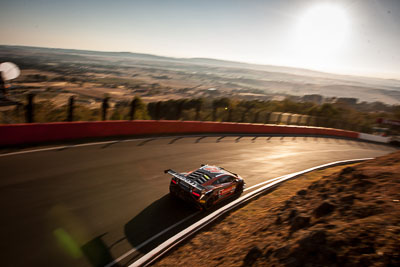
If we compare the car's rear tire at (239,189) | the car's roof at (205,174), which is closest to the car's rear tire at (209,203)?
the car's roof at (205,174)

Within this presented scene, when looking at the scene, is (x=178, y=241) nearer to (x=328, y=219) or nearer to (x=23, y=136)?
(x=328, y=219)

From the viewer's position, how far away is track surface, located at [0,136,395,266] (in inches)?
205

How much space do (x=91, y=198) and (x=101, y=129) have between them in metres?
6.37

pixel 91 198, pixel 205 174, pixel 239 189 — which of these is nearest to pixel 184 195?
pixel 205 174

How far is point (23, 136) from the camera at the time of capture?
10.4m

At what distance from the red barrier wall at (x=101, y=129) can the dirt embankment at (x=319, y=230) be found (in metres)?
8.56

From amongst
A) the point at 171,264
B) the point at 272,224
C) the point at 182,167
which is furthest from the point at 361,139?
the point at 171,264

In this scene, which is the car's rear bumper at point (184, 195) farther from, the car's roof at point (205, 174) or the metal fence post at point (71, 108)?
the metal fence post at point (71, 108)

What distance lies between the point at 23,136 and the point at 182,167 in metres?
6.80

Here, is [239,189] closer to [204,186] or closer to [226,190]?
[226,190]

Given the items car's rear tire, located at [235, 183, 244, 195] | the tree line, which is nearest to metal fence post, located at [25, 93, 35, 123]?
the tree line

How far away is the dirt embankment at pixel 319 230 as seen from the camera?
357cm

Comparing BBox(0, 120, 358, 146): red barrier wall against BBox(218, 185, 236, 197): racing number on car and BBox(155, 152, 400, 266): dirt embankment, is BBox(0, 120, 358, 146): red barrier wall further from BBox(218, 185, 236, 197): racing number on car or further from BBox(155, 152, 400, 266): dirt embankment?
BBox(155, 152, 400, 266): dirt embankment

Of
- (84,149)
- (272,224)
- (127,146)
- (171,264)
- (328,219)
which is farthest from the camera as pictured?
(127,146)
